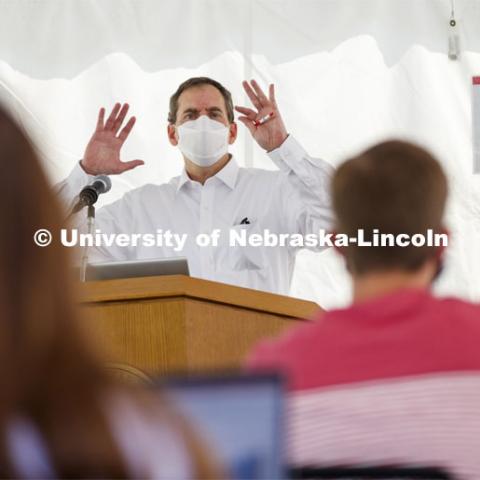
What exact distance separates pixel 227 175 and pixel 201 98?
315mm

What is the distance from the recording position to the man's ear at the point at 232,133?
4.73 meters

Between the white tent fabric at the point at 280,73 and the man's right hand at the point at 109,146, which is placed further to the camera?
the man's right hand at the point at 109,146

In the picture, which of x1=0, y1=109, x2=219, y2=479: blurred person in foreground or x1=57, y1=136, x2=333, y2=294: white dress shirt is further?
x1=57, y1=136, x2=333, y2=294: white dress shirt

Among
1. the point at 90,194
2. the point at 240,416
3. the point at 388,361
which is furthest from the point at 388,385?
the point at 90,194

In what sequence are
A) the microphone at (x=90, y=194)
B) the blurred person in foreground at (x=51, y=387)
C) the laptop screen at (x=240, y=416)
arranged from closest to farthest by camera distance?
the blurred person in foreground at (x=51, y=387) → the laptop screen at (x=240, y=416) → the microphone at (x=90, y=194)

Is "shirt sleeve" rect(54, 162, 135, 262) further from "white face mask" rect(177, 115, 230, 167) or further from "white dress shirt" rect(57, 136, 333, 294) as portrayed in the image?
"white face mask" rect(177, 115, 230, 167)

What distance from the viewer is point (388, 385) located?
1.37 meters

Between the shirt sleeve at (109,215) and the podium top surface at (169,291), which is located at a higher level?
the shirt sleeve at (109,215)

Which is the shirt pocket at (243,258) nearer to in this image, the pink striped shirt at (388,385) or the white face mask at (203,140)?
the white face mask at (203,140)

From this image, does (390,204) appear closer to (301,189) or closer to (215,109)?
(301,189)

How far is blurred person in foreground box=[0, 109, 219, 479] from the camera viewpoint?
65 centimetres

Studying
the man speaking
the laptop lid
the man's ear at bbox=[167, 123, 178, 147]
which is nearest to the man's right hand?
the man speaking

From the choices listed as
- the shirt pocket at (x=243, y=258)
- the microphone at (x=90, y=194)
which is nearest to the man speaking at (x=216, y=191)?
the shirt pocket at (x=243, y=258)

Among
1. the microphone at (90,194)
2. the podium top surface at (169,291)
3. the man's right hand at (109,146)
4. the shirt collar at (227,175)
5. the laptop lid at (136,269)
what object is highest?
the man's right hand at (109,146)
